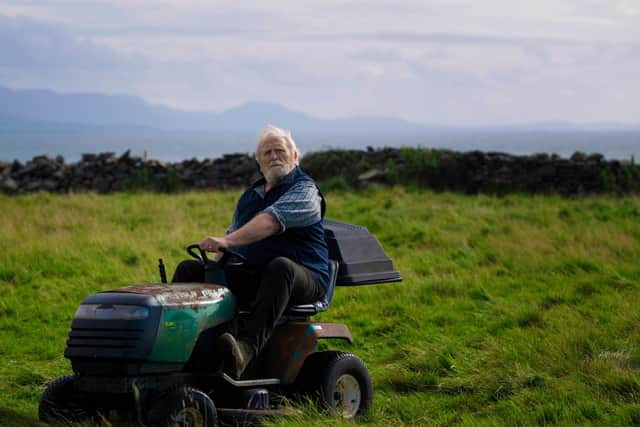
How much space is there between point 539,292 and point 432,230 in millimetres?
3274

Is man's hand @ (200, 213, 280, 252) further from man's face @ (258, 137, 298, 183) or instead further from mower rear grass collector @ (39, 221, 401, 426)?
man's face @ (258, 137, 298, 183)

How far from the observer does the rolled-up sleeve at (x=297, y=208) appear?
197 inches

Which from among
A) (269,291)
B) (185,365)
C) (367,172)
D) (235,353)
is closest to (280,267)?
(269,291)

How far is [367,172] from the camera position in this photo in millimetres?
19688

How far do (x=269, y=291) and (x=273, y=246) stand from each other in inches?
17.4

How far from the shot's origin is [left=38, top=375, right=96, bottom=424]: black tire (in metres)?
4.84

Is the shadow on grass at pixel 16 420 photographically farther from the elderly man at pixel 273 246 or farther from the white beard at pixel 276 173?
the white beard at pixel 276 173

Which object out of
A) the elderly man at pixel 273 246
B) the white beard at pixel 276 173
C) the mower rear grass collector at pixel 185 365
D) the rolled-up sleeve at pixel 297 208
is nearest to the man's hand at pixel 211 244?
the elderly man at pixel 273 246

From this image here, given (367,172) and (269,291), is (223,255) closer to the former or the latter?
(269,291)

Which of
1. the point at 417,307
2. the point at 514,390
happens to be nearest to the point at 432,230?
the point at 417,307

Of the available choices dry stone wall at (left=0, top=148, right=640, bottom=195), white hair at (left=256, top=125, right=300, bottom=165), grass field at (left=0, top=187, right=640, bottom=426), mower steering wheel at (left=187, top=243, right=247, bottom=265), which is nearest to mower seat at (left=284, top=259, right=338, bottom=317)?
mower steering wheel at (left=187, top=243, right=247, bottom=265)

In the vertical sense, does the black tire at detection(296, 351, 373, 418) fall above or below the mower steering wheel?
below

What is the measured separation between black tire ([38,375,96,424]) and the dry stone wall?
13.9 m

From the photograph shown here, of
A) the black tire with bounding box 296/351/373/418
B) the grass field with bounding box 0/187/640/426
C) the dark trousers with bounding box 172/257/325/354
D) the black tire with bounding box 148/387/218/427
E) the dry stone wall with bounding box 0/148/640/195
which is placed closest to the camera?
the black tire with bounding box 148/387/218/427
